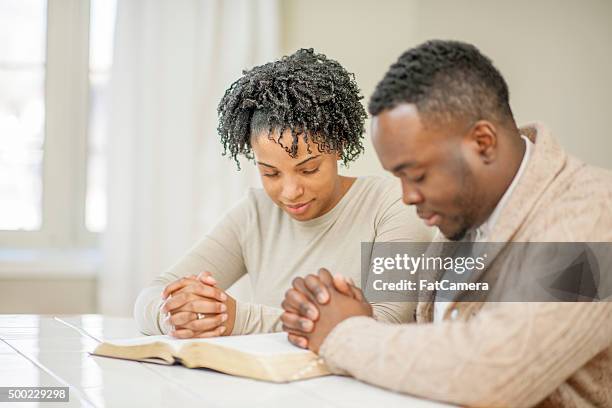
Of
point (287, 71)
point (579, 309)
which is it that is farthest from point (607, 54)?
point (579, 309)

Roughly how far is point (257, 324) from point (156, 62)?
1.89 meters

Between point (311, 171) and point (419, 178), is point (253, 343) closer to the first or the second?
point (419, 178)

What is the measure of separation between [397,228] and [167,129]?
1.70m

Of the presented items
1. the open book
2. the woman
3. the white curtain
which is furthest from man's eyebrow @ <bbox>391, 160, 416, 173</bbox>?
the white curtain

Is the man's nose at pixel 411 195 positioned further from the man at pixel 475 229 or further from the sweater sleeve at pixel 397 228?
the sweater sleeve at pixel 397 228

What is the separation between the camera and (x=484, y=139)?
3.59ft

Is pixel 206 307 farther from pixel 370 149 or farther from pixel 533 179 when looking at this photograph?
pixel 370 149

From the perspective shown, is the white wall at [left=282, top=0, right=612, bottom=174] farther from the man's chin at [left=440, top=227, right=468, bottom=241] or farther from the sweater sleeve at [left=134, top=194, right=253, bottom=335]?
the man's chin at [left=440, top=227, right=468, bottom=241]

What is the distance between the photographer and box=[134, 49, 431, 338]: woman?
1.59 m

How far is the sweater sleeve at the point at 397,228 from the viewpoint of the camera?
5.05ft

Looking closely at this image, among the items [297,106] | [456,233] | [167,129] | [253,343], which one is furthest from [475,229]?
[167,129]

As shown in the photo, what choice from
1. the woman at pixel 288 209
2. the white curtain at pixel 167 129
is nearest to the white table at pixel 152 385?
the woman at pixel 288 209

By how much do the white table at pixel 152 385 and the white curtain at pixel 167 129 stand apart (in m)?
1.67

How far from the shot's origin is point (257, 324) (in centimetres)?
155
